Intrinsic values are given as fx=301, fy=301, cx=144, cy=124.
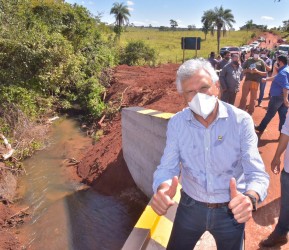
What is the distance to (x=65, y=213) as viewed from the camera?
7953mm

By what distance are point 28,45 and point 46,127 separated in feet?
11.8

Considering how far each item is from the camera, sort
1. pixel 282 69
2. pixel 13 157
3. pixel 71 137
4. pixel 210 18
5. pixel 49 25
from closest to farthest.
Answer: pixel 282 69 → pixel 13 157 → pixel 71 137 → pixel 49 25 → pixel 210 18

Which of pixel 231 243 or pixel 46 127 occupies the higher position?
pixel 231 243

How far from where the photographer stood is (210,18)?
47469mm

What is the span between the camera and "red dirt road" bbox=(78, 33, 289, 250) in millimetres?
4801

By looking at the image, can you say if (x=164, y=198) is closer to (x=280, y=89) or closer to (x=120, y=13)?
(x=280, y=89)

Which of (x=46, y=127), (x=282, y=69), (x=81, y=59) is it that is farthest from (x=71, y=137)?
(x=282, y=69)

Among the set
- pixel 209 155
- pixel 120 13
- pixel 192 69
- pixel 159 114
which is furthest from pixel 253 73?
pixel 120 13

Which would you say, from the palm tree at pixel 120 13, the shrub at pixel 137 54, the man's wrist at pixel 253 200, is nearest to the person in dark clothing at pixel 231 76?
the man's wrist at pixel 253 200

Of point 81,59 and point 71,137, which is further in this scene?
point 81,59

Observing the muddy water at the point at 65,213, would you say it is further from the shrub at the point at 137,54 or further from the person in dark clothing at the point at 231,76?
the shrub at the point at 137,54

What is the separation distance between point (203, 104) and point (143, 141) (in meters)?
5.20

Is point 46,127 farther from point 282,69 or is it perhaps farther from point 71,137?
point 282,69

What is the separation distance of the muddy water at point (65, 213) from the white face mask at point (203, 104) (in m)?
5.59
